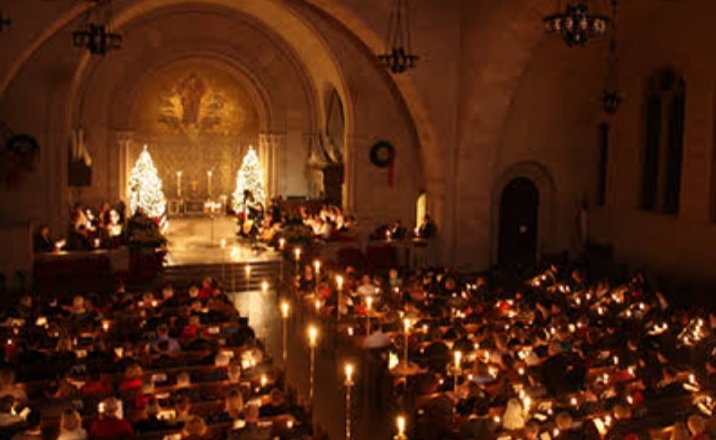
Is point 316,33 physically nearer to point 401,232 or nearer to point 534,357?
point 401,232

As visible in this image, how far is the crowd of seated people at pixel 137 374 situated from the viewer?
9742mm

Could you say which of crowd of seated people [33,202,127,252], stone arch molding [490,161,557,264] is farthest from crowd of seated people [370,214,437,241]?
crowd of seated people [33,202,127,252]

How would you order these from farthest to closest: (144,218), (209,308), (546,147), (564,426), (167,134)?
(167,134) < (546,147) < (144,218) < (209,308) < (564,426)

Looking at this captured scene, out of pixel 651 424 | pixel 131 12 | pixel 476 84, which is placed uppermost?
pixel 131 12

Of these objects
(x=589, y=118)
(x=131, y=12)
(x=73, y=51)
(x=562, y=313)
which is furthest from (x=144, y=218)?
(x=589, y=118)

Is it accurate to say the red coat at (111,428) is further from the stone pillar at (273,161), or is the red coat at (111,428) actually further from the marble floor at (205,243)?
the stone pillar at (273,161)

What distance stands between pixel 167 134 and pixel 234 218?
4.09 metres

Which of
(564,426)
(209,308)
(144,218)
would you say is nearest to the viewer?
(564,426)

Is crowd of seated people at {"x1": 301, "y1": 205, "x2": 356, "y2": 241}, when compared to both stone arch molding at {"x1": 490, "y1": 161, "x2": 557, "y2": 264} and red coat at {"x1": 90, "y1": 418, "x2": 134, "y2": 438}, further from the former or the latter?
red coat at {"x1": 90, "y1": 418, "x2": 134, "y2": 438}

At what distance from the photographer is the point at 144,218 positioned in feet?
71.1

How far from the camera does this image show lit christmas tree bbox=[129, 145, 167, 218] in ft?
89.7

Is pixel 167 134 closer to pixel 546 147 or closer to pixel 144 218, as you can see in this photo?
pixel 144 218

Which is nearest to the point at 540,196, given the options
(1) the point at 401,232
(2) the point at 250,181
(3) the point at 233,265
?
(1) the point at 401,232

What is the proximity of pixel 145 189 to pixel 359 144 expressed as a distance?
800 cm
